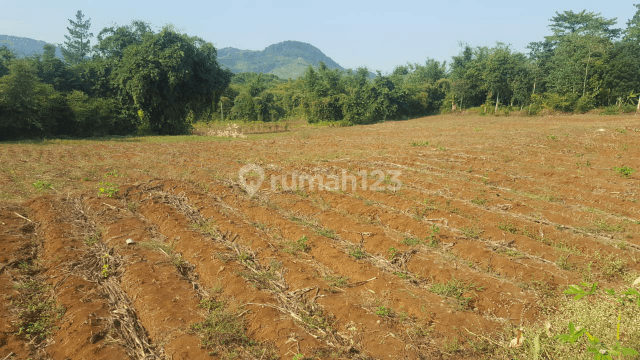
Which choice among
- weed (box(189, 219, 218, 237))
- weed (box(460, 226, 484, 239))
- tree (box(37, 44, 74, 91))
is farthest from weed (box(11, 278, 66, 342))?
tree (box(37, 44, 74, 91))

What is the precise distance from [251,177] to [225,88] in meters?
15.9

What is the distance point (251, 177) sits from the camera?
10328mm

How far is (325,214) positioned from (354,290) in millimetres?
2661

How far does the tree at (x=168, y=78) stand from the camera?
807 inches

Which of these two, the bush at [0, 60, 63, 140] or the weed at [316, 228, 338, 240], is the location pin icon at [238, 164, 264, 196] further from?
the bush at [0, 60, 63, 140]

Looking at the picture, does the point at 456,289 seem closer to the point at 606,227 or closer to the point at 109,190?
the point at 606,227

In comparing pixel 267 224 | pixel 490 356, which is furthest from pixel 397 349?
pixel 267 224

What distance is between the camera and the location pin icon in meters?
9.24

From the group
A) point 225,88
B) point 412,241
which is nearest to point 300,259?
point 412,241

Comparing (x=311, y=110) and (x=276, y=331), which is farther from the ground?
(x=311, y=110)

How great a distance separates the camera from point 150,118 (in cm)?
2202

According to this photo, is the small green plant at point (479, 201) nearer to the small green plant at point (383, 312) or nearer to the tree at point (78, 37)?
the small green plant at point (383, 312)

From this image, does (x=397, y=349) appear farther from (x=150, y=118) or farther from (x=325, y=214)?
(x=150, y=118)

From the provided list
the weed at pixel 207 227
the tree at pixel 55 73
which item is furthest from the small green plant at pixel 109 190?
the tree at pixel 55 73
